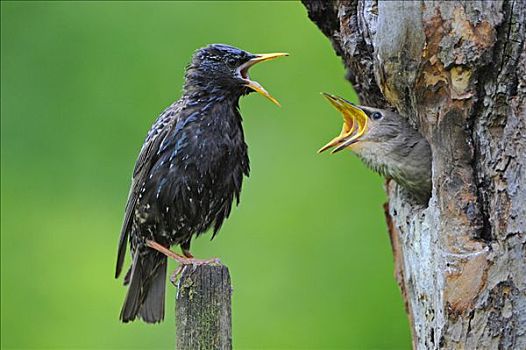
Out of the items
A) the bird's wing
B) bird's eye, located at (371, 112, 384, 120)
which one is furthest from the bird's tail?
bird's eye, located at (371, 112, 384, 120)

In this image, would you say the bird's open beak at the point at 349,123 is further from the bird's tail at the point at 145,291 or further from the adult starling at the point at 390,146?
the bird's tail at the point at 145,291

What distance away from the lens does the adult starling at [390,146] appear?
3.60 m

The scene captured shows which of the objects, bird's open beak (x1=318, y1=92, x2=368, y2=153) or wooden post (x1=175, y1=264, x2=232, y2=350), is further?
bird's open beak (x1=318, y1=92, x2=368, y2=153)

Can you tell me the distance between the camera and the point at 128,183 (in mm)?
6219


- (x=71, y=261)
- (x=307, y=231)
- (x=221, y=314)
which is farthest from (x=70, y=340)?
(x=221, y=314)

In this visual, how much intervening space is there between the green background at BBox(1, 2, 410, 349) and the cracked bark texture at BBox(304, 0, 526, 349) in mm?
2518

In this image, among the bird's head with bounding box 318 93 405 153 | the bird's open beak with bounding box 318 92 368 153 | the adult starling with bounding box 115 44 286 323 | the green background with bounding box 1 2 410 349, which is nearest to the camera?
the bird's head with bounding box 318 93 405 153

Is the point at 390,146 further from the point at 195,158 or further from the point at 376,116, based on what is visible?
the point at 195,158

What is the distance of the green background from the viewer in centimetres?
590

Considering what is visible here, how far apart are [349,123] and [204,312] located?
4.35 feet

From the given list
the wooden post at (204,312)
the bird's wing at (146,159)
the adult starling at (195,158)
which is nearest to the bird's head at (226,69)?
the adult starling at (195,158)

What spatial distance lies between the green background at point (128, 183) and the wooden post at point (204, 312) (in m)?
2.86

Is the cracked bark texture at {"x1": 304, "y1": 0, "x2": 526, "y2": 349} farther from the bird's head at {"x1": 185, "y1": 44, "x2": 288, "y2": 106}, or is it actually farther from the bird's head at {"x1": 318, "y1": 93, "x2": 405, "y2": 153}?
the bird's head at {"x1": 185, "y1": 44, "x2": 288, "y2": 106}

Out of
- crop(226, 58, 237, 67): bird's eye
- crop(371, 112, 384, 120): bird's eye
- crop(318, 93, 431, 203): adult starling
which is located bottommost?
crop(318, 93, 431, 203): adult starling
